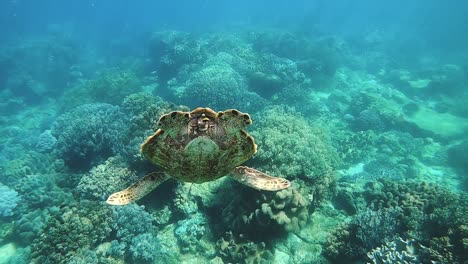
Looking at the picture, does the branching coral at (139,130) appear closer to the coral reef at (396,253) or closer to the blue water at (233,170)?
the blue water at (233,170)

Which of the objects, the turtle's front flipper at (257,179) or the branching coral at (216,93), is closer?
the turtle's front flipper at (257,179)

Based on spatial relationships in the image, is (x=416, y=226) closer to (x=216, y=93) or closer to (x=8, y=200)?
(x=216, y=93)

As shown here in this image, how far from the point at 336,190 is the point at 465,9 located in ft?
239

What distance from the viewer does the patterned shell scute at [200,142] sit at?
10.7ft

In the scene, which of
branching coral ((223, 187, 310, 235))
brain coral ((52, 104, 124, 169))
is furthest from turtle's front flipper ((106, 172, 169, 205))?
brain coral ((52, 104, 124, 169))

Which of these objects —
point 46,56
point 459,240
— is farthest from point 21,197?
point 46,56

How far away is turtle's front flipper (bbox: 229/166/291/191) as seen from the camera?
16.5 ft

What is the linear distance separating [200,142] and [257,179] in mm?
2072

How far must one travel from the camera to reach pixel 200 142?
349 centimetres

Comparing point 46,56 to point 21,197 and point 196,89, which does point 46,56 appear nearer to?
point 196,89

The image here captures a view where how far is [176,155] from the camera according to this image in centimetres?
381

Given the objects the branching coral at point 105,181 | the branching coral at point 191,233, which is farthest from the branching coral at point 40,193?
the branching coral at point 191,233

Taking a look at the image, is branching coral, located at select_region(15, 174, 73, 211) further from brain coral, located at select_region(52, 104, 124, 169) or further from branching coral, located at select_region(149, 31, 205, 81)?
branching coral, located at select_region(149, 31, 205, 81)

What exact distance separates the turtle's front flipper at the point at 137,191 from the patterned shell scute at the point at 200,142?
3.19ft
